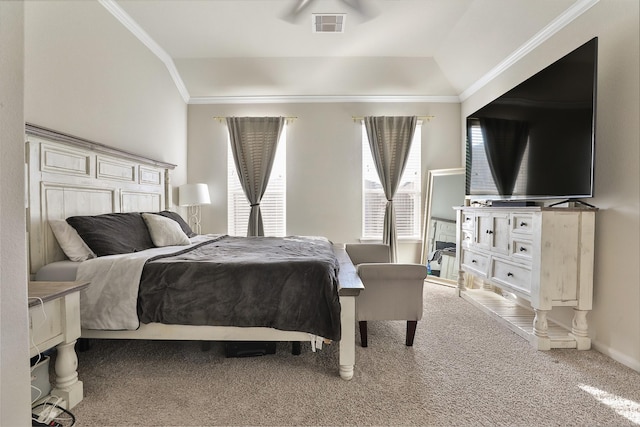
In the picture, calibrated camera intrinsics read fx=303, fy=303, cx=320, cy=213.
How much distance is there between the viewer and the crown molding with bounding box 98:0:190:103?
2885 mm

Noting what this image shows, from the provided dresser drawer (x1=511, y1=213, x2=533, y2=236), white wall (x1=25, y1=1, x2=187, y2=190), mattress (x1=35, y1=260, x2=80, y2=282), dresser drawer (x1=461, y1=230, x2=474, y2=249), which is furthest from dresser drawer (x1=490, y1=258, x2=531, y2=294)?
white wall (x1=25, y1=1, x2=187, y2=190)

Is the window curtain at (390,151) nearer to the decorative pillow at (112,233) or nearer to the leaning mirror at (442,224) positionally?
the leaning mirror at (442,224)

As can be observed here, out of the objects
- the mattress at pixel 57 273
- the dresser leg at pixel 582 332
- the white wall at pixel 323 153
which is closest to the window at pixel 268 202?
the white wall at pixel 323 153

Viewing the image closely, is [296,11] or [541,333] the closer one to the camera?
[541,333]

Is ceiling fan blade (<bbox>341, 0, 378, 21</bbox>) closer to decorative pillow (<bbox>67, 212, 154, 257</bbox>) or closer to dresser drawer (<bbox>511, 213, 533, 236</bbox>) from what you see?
dresser drawer (<bbox>511, 213, 533, 236</bbox>)

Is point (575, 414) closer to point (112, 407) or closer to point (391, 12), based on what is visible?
point (112, 407)

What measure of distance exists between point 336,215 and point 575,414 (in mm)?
3363

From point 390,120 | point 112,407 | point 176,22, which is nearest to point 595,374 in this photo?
point 112,407

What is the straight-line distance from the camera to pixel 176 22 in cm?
326

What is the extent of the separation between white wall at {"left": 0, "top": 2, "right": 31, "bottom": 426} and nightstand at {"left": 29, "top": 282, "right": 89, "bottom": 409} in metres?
0.55

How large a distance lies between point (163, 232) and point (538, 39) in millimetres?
3912

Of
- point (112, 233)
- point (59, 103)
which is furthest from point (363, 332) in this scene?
point (59, 103)

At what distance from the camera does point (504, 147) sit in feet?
9.64

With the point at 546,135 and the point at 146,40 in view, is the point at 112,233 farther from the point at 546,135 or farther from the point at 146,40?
the point at 546,135
